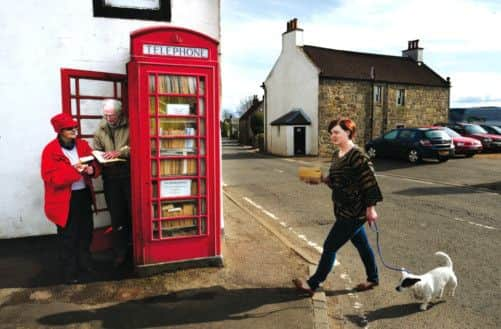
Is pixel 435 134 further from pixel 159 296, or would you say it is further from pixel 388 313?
pixel 159 296

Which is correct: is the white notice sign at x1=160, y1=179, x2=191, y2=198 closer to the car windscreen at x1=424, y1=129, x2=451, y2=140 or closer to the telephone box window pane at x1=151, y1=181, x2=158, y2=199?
the telephone box window pane at x1=151, y1=181, x2=158, y2=199

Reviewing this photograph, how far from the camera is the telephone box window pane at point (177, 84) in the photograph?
4.46 m

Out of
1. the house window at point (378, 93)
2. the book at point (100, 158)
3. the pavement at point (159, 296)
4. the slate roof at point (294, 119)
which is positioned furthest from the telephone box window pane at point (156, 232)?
the house window at point (378, 93)

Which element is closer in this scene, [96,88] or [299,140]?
[96,88]

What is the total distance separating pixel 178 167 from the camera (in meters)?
4.65

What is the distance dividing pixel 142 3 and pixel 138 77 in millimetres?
1797

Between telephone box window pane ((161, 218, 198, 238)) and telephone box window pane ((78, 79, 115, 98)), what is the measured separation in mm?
2136

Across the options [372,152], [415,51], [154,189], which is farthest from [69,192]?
[415,51]

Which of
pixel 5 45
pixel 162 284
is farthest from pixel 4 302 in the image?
pixel 5 45

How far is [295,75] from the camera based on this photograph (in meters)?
28.1

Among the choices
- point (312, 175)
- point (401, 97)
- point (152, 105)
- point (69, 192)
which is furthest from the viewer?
point (401, 97)

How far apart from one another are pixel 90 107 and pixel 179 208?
2082 millimetres

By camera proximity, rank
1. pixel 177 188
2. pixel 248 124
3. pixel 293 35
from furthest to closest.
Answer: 1. pixel 248 124
2. pixel 293 35
3. pixel 177 188

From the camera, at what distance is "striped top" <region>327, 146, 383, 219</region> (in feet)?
13.0
